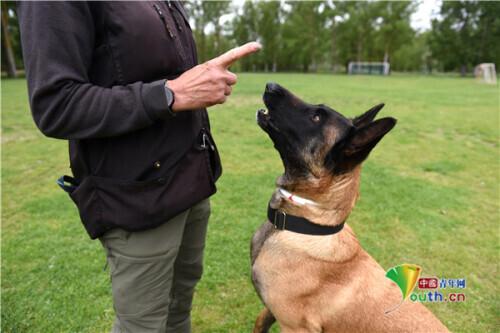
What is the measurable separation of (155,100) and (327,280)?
150cm

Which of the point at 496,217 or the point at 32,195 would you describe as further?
the point at 32,195

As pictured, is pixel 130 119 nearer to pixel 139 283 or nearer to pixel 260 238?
pixel 139 283

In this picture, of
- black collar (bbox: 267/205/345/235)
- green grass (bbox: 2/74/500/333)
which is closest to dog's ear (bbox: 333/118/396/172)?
black collar (bbox: 267/205/345/235)

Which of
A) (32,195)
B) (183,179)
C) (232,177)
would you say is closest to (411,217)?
(232,177)

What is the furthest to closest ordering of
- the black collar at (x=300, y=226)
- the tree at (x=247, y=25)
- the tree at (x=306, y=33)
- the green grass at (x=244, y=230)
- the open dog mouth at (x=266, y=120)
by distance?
the tree at (x=306, y=33), the tree at (x=247, y=25), the green grass at (x=244, y=230), the open dog mouth at (x=266, y=120), the black collar at (x=300, y=226)

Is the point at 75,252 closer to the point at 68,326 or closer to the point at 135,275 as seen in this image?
the point at 68,326

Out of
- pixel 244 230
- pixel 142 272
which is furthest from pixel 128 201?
pixel 244 230

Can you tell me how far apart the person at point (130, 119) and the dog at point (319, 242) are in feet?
1.82

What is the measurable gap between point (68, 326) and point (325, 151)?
2623 mm

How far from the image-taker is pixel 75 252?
3.98 meters

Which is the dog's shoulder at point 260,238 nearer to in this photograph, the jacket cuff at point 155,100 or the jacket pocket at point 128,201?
the jacket pocket at point 128,201

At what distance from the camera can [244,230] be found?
178 inches

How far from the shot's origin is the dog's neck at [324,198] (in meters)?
2.19

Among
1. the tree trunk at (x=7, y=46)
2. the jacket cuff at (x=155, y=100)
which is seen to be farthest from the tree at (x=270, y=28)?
the jacket cuff at (x=155, y=100)
